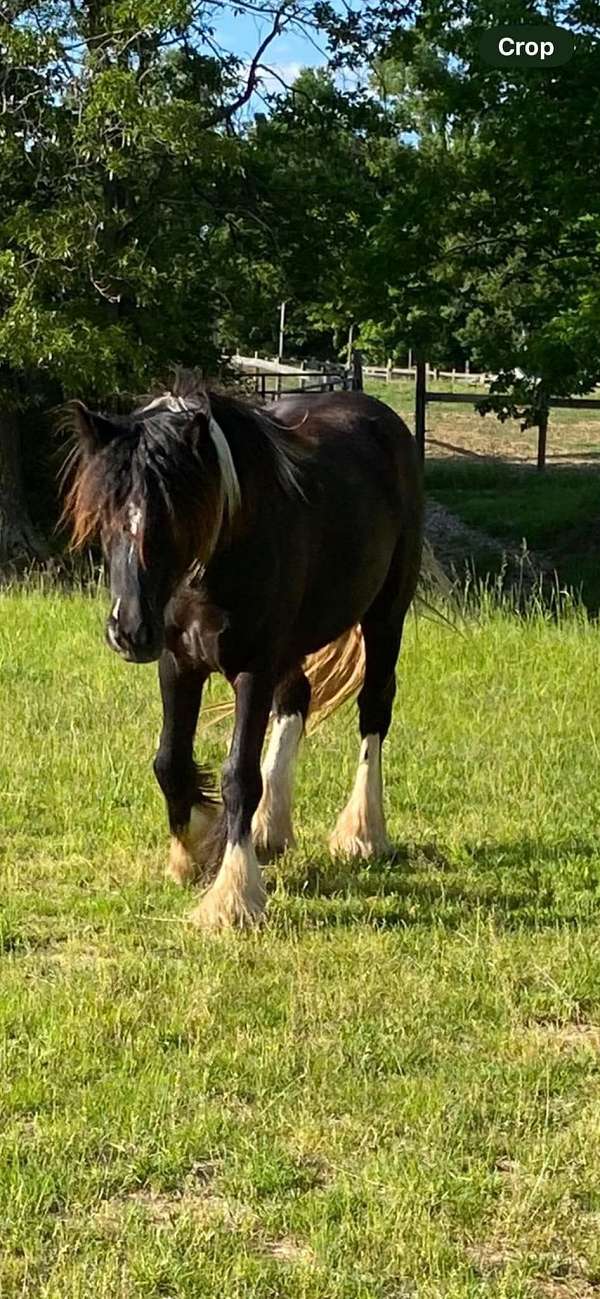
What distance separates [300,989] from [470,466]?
22.0 metres

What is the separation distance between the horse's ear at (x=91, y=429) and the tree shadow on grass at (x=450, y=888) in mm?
1534

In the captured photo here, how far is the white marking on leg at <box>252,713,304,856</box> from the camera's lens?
16.2ft

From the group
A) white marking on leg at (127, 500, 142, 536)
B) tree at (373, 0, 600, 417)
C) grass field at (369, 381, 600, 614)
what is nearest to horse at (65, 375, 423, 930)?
white marking on leg at (127, 500, 142, 536)

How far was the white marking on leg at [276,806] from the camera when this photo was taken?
495 centimetres

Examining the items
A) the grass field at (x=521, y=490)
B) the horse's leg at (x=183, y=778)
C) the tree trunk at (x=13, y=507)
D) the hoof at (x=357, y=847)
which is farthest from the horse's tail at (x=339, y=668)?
the tree trunk at (x=13, y=507)

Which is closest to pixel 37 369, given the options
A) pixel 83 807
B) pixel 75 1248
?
pixel 83 807

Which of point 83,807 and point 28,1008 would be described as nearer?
point 28,1008

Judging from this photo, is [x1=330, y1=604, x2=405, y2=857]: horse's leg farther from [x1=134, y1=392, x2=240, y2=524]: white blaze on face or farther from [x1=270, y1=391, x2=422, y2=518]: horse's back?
[x1=134, y1=392, x2=240, y2=524]: white blaze on face

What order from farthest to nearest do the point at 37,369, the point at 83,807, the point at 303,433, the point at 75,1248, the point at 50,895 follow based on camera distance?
1. the point at 37,369
2. the point at 83,807
3. the point at 303,433
4. the point at 50,895
5. the point at 75,1248

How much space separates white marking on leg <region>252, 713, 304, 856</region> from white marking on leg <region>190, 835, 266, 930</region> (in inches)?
25.4

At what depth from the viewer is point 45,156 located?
14.7 m

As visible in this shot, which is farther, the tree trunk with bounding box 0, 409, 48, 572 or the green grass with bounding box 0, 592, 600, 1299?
the tree trunk with bounding box 0, 409, 48, 572

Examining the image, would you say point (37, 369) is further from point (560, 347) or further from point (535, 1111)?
point (535, 1111)

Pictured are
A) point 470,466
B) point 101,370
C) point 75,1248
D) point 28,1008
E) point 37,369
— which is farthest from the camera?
point 470,466
